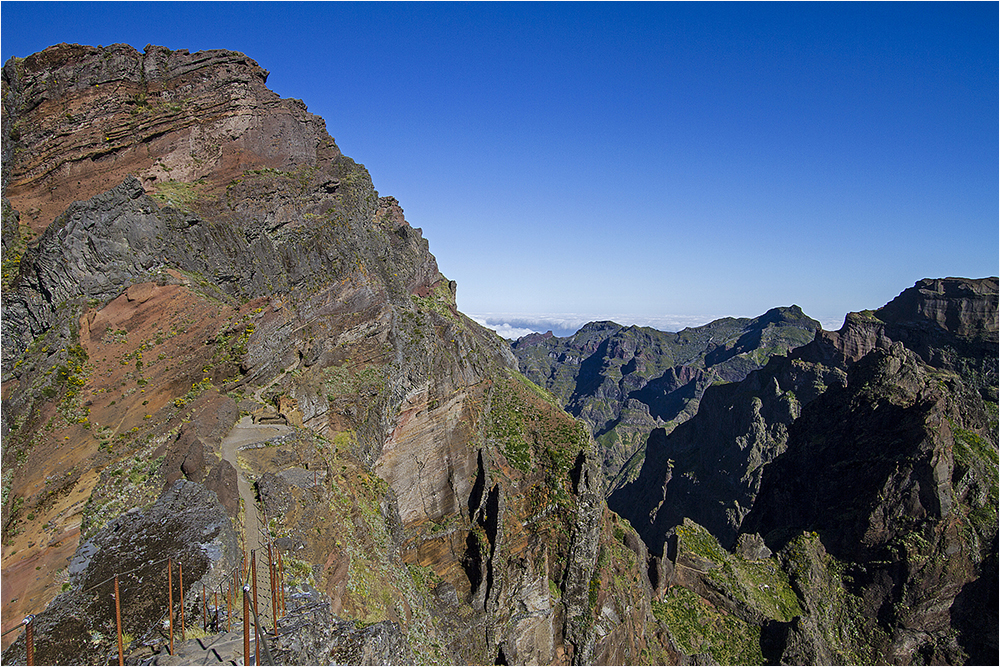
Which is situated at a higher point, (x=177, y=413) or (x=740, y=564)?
(x=177, y=413)

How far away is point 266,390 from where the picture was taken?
101 ft

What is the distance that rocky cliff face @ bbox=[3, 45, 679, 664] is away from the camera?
73.8 feet

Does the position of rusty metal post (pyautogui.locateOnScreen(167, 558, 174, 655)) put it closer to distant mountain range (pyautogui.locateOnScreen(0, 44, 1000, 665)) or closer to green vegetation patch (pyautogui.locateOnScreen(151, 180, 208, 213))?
distant mountain range (pyautogui.locateOnScreen(0, 44, 1000, 665))

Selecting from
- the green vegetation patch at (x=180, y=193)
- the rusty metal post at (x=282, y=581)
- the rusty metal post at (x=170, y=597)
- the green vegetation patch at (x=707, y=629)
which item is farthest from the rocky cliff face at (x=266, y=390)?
the green vegetation patch at (x=707, y=629)

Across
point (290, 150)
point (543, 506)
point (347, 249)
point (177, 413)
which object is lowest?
point (543, 506)

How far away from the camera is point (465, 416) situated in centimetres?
4734

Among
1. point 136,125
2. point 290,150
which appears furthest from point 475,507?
point 136,125

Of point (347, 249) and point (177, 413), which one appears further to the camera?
point (347, 249)

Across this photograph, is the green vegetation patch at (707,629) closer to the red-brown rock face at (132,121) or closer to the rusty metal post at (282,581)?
the rusty metal post at (282,581)

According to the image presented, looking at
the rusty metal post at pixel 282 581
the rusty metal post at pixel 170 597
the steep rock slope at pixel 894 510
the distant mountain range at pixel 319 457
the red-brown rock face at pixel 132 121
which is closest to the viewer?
the rusty metal post at pixel 170 597

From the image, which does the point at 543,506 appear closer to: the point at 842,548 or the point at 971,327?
the point at 842,548

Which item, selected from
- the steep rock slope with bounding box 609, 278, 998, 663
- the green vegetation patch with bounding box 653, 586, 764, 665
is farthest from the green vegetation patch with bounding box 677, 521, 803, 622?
the green vegetation patch with bounding box 653, 586, 764, 665

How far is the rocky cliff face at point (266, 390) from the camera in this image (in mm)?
22500

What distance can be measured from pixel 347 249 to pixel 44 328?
69.5 ft
